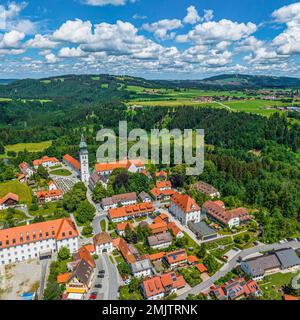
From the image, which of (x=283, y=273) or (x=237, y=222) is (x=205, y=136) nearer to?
(x=237, y=222)

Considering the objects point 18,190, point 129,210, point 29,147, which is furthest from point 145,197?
point 29,147

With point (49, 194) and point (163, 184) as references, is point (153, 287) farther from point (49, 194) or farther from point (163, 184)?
point (49, 194)

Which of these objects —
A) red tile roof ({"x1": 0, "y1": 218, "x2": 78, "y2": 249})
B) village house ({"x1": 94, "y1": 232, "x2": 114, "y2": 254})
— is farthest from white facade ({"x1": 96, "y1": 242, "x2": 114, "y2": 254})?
red tile roof ({"x1": 0, "y1": 218, "x2": 78, "y2": 249})

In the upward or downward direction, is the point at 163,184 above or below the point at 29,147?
below

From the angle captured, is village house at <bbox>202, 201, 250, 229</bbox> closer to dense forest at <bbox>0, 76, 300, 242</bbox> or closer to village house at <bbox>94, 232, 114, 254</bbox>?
dense forest at <bbox>0, 76, 300, 242</bbox>

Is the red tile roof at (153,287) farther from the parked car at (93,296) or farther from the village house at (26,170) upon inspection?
the village house at (26,170)

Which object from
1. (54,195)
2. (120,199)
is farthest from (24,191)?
(120,199)
